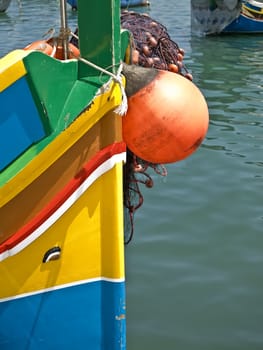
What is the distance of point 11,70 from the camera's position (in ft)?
8.13

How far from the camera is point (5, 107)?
2.55 meters

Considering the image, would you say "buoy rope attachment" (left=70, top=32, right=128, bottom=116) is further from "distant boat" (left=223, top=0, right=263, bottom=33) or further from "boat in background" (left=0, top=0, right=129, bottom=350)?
"distant boat" (left=223, top=0, right=263, bottom=33)

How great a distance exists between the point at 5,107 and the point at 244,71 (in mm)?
9803

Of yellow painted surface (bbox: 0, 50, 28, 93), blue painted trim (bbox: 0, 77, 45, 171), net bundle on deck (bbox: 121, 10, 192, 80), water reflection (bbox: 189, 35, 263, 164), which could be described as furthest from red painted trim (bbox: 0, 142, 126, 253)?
water reflection (bbox: 189, 35, 263, 164)

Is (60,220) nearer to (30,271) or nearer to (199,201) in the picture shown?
(30,271)

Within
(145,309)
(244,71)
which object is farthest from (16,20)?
(145,309)

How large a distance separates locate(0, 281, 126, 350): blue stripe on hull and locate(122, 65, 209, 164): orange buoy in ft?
2.11

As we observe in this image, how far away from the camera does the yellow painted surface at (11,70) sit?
2.47 m

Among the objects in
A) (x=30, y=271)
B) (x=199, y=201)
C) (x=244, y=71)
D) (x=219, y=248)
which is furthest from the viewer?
(x=244, y=71)

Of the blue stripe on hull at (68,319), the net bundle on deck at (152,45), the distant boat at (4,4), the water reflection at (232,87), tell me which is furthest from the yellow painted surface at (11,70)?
the distant boat at (4,4)

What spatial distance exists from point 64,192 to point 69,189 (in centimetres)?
3

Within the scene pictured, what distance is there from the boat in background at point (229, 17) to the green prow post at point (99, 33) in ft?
45.7

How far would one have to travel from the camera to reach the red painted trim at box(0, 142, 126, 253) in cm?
262

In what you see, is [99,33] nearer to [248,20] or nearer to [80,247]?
[80,247]
